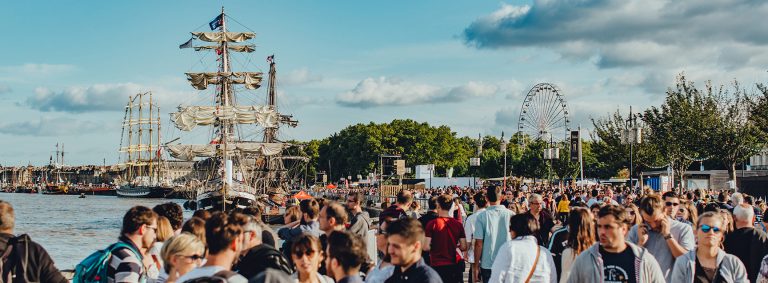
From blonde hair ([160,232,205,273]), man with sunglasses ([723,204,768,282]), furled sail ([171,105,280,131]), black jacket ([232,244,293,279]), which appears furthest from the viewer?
furled sail ([171,105,280,131])

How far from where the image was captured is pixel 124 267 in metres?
6.53

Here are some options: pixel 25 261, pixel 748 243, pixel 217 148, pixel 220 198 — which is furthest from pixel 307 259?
pixel 217 148

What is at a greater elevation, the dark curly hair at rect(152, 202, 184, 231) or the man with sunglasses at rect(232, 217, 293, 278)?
the dark curly hair at rect(152, 202, 184, 231)

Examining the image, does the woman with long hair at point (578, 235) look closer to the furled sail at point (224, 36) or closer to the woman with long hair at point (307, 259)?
the woman with long hair at point (307, 259)

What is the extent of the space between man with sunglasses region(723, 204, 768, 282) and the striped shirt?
19.9 ft

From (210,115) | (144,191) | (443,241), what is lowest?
(144,191)

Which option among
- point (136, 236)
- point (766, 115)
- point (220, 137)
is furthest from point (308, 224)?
point (220, 137)

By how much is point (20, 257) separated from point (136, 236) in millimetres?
910

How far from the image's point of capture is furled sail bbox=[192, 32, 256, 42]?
104875mm

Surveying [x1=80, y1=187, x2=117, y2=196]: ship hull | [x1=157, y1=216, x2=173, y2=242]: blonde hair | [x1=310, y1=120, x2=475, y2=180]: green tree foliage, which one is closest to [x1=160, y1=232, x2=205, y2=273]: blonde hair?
[x1=157, y1=216, x2=173, y2=242]: blonde hair

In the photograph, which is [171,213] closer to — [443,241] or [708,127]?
[443,241]

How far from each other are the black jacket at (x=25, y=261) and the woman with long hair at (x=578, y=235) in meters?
4.31

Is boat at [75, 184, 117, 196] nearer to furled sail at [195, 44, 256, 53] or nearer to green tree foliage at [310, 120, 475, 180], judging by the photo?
green tree foliage at [310, 120, 475, 180]

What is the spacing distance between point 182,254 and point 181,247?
0.15 feet
